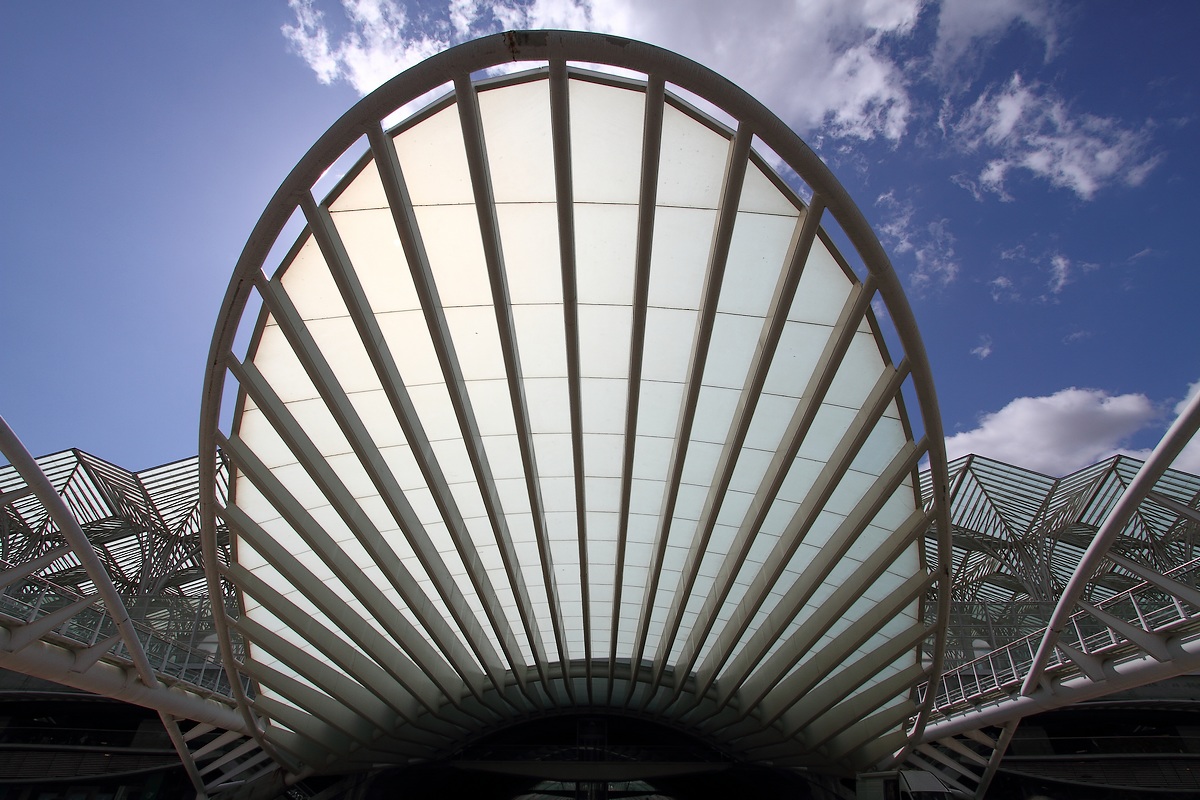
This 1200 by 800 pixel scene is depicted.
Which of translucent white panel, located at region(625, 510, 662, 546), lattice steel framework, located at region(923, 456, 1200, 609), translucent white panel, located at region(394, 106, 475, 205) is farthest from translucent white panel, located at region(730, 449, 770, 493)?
lattice steel framework, located at region(923, 456, 1200, 609)

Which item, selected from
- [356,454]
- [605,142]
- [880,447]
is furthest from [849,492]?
[356,454]

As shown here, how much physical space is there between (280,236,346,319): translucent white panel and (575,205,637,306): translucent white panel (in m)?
3.78

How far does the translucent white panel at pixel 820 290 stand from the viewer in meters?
9.22

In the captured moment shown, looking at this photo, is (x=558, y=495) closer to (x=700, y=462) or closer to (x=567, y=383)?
(x=700, y=462)

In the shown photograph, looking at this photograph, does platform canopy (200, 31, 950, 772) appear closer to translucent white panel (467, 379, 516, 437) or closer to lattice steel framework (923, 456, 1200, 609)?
translucent white panel (467, 379, 516, 437)

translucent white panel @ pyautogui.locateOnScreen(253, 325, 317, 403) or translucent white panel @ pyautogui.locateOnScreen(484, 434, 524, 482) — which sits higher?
translucent white panel @ pyautogui.locateOnScreen(253, 325, 317, 403)

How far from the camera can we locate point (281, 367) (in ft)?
35.3

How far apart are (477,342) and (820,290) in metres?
5.42

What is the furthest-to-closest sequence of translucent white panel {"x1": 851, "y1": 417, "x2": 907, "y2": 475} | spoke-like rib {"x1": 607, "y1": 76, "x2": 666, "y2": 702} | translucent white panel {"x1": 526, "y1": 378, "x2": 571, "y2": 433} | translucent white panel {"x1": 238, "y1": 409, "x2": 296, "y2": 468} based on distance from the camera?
translucent white panel {"x1": 238, "y1": 409, "x2": 296, "y2": 468} < translucent white panel {"x1": 851, "y1": 417, "x2": 907, "y2": 475} < translucent white panel {"x1": 526, "y1": 378, "x2": 571, "y2": 433} < spoke-like rib {"x1": 607, "y1": 76, "x2": 666, "y2": 702}

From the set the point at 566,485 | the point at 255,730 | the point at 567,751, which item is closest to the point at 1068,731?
the point at 567,751

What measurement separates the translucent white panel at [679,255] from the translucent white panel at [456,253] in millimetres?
2496

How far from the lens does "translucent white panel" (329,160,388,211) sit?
844cm

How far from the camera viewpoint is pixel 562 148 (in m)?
7.09

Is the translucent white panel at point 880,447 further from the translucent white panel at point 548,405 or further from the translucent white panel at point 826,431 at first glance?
the translucent white panel at point 548,405
